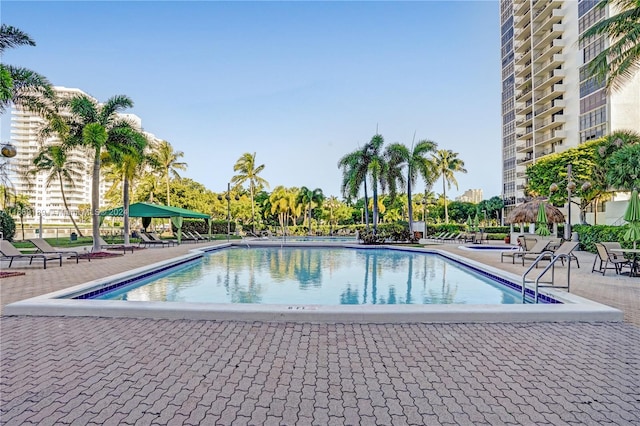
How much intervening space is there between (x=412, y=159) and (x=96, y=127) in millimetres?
18044

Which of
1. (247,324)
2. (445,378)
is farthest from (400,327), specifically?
(247,324)

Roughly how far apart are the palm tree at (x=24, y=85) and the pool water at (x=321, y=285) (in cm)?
772

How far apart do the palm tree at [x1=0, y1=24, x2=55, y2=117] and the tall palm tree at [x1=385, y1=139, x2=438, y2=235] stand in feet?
59.7

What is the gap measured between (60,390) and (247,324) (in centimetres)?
223

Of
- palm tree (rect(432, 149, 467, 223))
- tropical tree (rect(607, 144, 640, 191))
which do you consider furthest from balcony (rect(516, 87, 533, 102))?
tropical tree (rect(607, 144, 640, 191))

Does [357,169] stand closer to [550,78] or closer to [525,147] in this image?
[550,78]

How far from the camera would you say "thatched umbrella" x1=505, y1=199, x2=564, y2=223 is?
773 inches

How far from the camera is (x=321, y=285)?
373 inches

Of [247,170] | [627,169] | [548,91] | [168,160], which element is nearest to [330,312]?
[627,169]

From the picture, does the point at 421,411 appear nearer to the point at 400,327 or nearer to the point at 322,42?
the point at 400,327

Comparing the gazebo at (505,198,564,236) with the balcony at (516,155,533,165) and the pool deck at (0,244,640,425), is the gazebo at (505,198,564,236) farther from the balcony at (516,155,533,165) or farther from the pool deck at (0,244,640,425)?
the balcony at (516,155,533,165)

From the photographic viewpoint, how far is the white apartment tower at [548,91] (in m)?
35.5

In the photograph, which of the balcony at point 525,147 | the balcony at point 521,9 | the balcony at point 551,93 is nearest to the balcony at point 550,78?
the balcony at point 551,93

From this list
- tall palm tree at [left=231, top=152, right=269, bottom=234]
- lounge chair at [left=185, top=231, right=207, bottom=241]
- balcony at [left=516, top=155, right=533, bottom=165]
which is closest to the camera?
lounge chair at [left=185, top=231, right=207, bottom=241]
